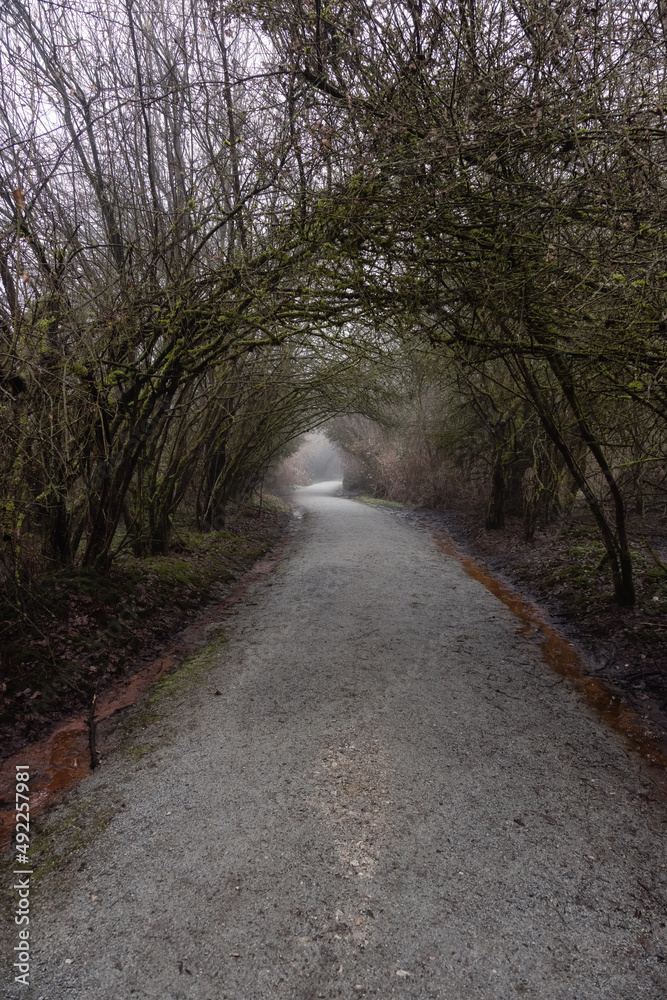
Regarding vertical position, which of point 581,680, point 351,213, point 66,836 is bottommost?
point 581,680

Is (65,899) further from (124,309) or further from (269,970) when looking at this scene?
(124,309)

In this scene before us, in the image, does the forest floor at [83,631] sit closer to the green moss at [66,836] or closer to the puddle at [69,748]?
the puddle at [69,748]

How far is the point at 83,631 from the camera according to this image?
4.90 m

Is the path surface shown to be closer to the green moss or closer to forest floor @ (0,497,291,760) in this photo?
the green moss

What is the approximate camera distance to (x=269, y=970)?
6.77 feet

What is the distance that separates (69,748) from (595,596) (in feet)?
20.0

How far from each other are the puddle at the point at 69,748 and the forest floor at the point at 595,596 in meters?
4.45

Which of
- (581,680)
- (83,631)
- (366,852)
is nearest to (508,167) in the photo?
(581,680)

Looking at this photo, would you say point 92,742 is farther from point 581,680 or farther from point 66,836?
point 581,680

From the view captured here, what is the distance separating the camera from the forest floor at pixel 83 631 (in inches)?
156

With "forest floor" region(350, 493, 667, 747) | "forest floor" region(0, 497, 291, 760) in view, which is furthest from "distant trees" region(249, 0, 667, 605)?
"forest floor" region(0, 497, 291, 760)

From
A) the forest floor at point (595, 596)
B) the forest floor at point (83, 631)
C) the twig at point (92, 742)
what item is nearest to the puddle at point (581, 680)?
the forest floor at point (595, 596)

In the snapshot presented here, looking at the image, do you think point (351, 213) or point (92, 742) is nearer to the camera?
point (92, 742)

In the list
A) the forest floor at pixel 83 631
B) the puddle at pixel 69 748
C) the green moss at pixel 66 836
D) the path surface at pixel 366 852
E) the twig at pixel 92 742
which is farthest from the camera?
the forest floor at pixel 83 631
